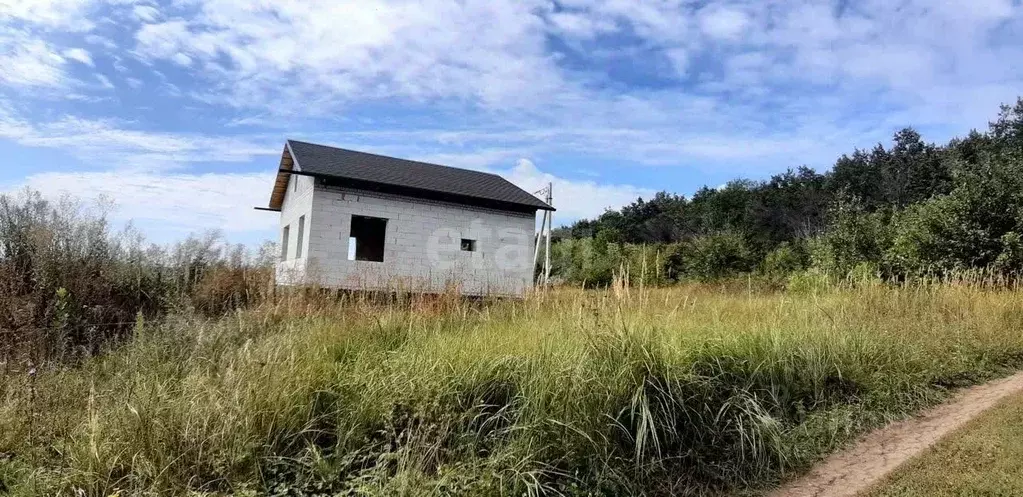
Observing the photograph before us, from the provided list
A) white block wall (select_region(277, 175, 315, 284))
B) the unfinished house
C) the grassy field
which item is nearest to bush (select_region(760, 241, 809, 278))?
the unfinished house

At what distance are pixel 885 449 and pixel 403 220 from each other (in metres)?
10.6

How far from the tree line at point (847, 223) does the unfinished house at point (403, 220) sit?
10.1ft

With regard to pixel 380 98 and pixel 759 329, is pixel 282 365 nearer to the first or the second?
pixel 759 329

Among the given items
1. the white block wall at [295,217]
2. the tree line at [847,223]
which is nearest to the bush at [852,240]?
the tree line at [847,223]

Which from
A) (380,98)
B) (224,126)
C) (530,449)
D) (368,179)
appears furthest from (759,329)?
(368,179)

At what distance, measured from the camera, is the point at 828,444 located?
377 cm

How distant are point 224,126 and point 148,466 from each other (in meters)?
7.50

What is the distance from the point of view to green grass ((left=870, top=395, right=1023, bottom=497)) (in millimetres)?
3000

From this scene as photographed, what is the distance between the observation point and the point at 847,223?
38.3ft

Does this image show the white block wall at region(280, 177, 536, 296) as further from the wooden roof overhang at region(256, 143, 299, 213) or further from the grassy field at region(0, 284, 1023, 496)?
the grassy field at region(0, 284, 1023, 496)

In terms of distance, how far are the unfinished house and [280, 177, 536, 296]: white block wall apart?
22mm

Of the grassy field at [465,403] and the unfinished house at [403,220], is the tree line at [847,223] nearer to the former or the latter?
the grassy field at [465,403]

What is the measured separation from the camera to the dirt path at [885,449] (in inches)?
128

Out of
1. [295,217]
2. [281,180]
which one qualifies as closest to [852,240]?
[295,217]
